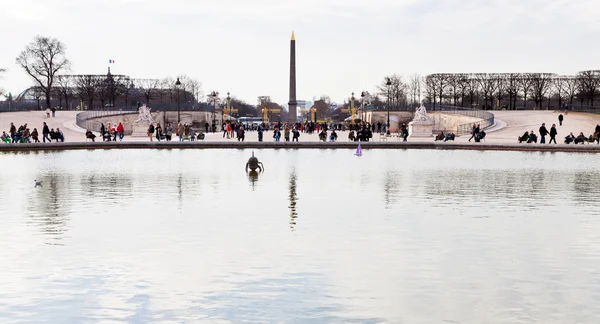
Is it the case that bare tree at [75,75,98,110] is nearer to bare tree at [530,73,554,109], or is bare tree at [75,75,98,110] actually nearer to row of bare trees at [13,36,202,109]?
row of bare trees at [13,36,202,109]

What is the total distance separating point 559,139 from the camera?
152 feet

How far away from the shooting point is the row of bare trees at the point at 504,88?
9138cm

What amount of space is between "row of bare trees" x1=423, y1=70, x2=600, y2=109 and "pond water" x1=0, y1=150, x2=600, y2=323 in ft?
249

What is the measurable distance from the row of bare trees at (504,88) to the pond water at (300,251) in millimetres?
75878

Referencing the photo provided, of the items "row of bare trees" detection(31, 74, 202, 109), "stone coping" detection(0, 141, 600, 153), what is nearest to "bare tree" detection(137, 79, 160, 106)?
"row of bare trees" detection(31, 74, 202, 109)

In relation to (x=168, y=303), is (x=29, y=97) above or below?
above

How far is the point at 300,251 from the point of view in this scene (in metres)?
10.4

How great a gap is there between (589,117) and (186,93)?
78071 millimetres

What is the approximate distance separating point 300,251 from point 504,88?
89674 mm

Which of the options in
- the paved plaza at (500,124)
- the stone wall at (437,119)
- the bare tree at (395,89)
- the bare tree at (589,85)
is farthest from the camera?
the bare tree at (395,89)

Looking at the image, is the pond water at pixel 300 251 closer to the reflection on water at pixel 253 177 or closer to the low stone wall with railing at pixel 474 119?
the reflection on water at pixel 253 177

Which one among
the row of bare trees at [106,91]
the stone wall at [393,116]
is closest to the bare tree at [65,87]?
the row of bare trees at [106,91]

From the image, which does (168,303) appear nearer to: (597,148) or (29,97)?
(597,148)

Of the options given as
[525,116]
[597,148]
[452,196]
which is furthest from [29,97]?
[452,196]
